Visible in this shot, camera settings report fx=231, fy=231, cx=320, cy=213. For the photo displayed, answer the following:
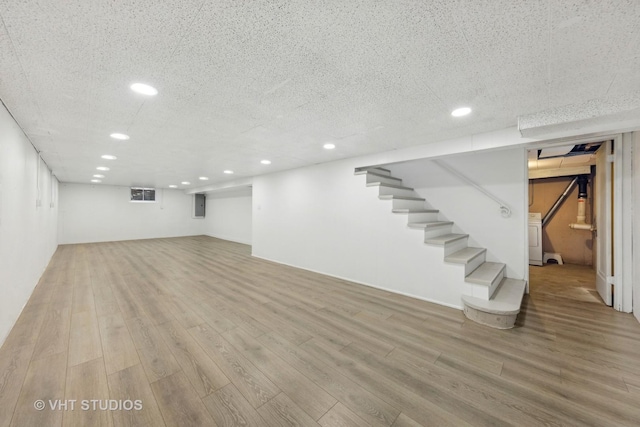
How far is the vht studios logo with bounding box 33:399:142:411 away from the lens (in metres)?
1.47

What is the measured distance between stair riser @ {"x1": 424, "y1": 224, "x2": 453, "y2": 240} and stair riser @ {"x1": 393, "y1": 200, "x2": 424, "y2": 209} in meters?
0.61

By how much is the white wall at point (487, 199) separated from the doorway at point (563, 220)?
70 cm

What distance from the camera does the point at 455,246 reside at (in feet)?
11.6

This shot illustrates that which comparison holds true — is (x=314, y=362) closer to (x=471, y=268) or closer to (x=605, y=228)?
(x=471, y=268)

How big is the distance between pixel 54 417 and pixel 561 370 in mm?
3544

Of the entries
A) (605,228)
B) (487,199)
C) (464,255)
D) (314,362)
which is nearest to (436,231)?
(464,255)

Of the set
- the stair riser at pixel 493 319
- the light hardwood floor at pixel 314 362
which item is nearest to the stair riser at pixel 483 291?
the stair riser at pixel 493 319

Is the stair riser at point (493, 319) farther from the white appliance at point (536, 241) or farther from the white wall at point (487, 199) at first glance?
the white appliance at point (536, 241)

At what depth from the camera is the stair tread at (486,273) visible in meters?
2.84

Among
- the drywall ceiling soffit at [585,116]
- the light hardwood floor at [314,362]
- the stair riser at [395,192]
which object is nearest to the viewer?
the light hardwood floor at [314,362]

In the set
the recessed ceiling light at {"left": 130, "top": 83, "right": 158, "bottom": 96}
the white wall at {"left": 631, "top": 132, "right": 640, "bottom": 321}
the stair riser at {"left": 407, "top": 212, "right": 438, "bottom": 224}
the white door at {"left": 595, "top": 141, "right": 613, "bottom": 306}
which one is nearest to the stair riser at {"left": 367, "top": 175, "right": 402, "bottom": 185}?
the stair riser at {"left": 407, "top": 212, "right": 438, "bottom": 224}

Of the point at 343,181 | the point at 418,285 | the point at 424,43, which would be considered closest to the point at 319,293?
the point at 418,285

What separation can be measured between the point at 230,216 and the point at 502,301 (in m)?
9.26

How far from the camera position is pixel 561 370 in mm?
1828
